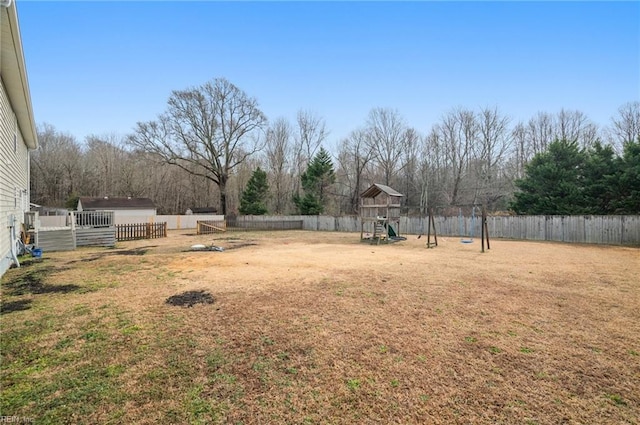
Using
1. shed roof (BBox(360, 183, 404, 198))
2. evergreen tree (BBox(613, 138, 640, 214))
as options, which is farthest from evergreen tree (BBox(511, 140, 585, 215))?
shed roof (BBox(360, 183, 404, 198))

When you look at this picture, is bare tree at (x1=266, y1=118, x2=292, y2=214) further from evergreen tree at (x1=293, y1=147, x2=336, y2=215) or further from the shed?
the shed

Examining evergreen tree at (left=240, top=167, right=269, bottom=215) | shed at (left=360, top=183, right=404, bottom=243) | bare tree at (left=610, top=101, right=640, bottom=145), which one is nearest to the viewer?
shed at (left=360, top=183, right=404, bottom=243)

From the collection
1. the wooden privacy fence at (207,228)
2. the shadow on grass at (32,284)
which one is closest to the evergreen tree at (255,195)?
the wooden privacy fence at (207,228)

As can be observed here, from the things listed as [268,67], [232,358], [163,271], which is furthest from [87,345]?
[268,67]

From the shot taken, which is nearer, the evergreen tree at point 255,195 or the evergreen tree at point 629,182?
the evergreen tree at point 629,182

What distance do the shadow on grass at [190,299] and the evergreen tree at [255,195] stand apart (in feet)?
93.7

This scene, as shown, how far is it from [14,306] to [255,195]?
29.6 meters

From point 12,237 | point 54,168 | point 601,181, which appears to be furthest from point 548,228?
point 54,168

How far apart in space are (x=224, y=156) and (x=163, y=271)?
91.8 feet

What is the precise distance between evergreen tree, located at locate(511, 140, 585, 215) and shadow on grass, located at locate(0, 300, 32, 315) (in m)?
25.3

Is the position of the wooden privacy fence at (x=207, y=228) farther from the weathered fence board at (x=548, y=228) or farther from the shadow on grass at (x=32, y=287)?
the shadow on grass at (x=32, y=287)

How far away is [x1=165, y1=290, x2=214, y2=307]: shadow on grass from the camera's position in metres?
5.21

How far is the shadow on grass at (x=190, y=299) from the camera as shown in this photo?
205 inches

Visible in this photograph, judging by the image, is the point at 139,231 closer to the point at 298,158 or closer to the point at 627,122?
the point at 298,158
